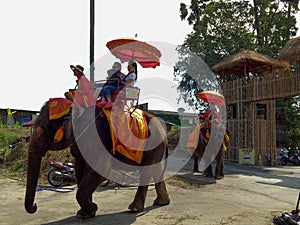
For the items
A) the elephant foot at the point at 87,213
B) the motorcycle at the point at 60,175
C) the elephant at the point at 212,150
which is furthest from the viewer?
the elephant at the point at 212,150

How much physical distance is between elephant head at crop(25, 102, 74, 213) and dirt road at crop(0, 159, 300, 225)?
3.13ft

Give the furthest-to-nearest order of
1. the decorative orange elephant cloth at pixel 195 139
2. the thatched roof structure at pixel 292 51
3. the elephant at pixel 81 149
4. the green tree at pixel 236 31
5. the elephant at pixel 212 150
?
the green tree at pixel 236 31
the thatched roof structure at pixel 292 51
the decorative orange elephant cloth at pixel 195 139
the elephant at pixel 212 150
the elephant at pixel 81 149

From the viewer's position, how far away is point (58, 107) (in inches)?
226

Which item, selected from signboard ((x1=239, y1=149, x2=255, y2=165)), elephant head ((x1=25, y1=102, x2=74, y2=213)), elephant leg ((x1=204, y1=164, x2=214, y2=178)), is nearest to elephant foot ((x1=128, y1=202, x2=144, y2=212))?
elephant head ((x1=25, y1=102, x2=74, y2=213))

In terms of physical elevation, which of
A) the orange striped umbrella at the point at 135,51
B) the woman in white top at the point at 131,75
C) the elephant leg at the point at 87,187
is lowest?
the elephant leg at the point at 87,187

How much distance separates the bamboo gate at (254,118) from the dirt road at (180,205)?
7160mm

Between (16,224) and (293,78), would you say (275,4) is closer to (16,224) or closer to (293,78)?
(293,78)

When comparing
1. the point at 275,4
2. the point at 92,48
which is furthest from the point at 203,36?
the point at 92,48

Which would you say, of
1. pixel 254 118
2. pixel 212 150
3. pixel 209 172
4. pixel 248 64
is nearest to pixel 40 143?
pixel 209 172

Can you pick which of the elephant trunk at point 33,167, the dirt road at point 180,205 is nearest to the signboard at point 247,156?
the dirt road at point 180,205

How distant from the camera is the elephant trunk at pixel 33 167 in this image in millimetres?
5219

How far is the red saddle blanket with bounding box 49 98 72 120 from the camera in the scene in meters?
5.68

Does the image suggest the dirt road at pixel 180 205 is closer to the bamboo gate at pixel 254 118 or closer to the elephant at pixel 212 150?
the elephant at pixel 212 150

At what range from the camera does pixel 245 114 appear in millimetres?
19016
